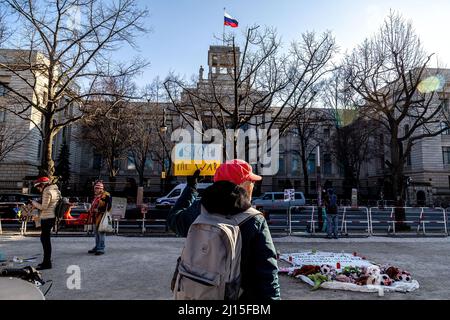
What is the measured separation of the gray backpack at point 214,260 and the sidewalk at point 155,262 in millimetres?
4061

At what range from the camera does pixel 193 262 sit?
2.00 meters

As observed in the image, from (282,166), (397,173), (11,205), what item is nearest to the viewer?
(397,173)

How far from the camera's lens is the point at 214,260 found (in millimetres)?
1916

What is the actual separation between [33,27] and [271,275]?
19107 mm

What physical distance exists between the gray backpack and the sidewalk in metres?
4.06

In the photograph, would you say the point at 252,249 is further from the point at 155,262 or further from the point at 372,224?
the point at 372,224

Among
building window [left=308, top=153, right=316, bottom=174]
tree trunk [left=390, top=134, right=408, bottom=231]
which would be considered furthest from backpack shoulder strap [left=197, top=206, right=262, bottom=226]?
building window [left=308, top=153, right=316, bottom=174]

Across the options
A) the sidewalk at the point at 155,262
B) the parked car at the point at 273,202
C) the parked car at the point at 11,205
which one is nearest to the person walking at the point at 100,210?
the sidewalk at the point at 155,262

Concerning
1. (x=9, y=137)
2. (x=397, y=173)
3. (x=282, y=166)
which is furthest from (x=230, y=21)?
(x=282, y=166)

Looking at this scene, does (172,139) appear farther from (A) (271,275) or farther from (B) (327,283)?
(A) (271,275)

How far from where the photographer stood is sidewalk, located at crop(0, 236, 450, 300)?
228 inches

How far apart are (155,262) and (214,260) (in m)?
7.23

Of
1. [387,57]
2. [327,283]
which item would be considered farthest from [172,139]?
[327,283]
